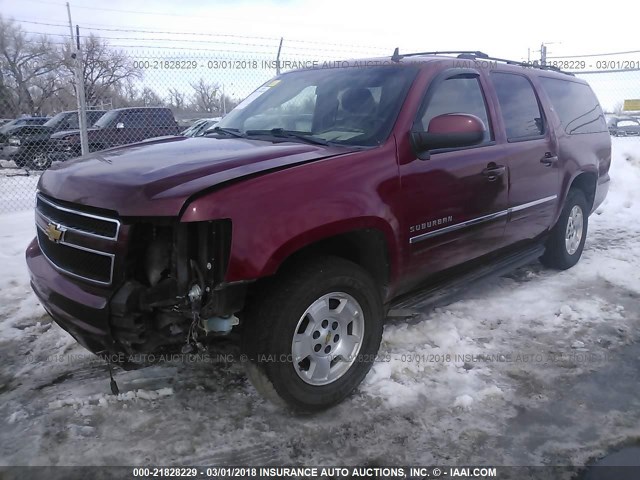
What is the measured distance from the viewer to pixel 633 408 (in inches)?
114

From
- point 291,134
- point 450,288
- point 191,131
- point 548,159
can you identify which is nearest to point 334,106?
point 291,134

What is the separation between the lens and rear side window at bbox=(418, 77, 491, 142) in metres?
3.33

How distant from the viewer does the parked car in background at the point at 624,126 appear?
76.0ft

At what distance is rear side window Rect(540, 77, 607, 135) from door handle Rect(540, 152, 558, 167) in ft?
1.59

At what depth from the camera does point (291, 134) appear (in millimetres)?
3277

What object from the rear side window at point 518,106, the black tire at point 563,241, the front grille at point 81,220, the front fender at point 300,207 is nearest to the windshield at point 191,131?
the front grille at point 81,220

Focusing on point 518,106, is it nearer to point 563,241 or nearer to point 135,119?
point 563,241

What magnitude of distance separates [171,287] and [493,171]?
7.98 ft

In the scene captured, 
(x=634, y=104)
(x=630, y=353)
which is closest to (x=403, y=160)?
(x=630, y=353)

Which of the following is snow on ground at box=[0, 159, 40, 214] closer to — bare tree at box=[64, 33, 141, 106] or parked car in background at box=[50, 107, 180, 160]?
parked car in background at box=[50, 107, 180, 160]

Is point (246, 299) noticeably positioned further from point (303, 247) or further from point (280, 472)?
point (280, 472)

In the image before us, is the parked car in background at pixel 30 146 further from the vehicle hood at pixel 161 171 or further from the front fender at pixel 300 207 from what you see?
the front fender at pixel 300 207

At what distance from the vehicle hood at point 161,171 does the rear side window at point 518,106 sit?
1.76m

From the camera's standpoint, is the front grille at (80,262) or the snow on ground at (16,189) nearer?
the front grille at (80,262)
